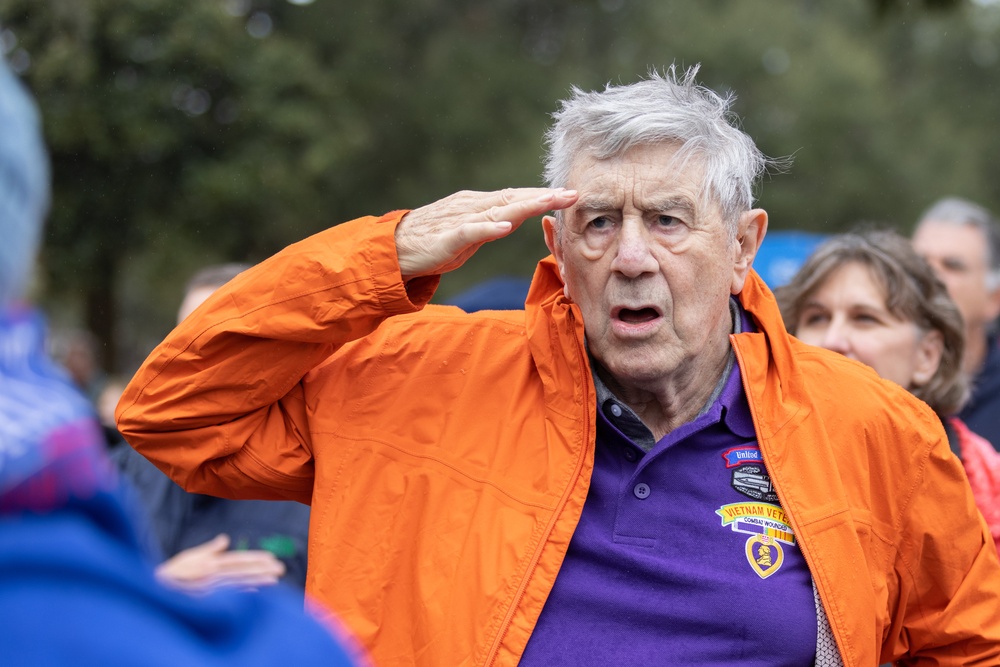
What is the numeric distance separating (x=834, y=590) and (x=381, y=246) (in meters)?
1.30

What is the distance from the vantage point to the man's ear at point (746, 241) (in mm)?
3010

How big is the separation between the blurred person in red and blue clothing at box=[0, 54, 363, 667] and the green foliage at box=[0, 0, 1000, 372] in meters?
7.36

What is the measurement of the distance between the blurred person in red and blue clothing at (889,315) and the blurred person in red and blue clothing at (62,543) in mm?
3100

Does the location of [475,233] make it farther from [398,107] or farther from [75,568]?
[398,107]

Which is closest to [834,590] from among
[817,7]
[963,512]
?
[963,512]

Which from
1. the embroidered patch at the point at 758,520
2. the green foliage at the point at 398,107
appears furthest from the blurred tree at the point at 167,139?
the embroidered patch at the point at 758,520

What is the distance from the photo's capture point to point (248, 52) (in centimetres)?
1312

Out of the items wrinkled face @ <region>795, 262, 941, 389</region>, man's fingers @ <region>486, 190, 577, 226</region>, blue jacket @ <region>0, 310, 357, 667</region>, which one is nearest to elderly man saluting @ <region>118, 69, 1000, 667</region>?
man's fingers @ <region>486, 190, 577, 226</region>

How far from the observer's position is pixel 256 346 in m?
2.66

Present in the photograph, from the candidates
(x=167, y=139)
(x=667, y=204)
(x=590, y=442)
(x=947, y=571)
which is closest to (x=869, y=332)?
(x=947, y=571)

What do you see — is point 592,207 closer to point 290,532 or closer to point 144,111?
point 290,532

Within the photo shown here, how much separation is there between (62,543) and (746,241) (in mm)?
2420

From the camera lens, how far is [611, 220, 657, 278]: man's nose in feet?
9.08

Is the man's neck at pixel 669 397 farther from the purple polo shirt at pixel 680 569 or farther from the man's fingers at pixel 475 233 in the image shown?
the man's fingers at pixel 475 233
